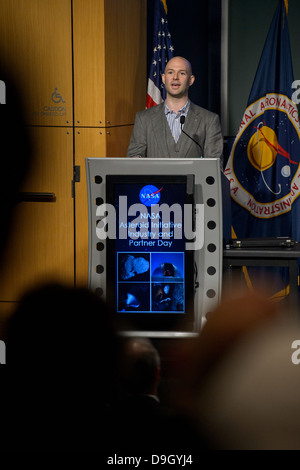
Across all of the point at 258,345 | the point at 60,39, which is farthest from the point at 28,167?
the point at 258,345

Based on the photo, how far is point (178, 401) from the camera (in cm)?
163

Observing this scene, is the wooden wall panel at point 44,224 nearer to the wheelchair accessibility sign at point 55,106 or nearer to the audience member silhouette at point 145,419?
the wheelchair accessibility sign at point 55,106

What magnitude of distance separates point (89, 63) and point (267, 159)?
2.07m

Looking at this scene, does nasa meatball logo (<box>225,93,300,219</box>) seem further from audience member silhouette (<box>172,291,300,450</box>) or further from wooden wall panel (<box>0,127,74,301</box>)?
audience member silhouette (<box>172,291,300,450</box>)

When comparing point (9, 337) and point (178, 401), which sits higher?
point (9, 337)

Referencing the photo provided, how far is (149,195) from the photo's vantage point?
142 inches

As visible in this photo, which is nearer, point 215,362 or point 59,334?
point 59,334

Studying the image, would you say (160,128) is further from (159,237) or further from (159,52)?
(159,52)

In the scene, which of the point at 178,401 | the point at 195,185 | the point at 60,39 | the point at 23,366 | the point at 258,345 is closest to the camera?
the point at 23,366

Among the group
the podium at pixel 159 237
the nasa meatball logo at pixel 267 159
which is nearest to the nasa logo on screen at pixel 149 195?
the podium at pixel 159 237

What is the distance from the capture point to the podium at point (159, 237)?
11.8ft
